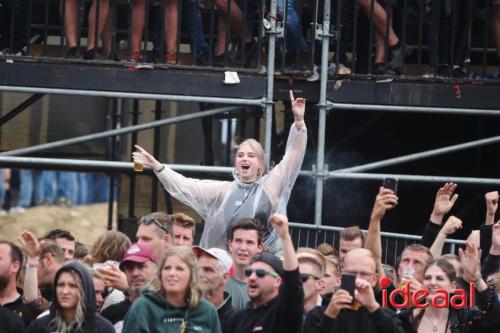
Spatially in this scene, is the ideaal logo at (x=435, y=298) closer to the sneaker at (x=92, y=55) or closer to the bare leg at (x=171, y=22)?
the bare leg at (x=171, y=22)

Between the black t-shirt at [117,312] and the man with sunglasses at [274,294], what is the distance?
0.80m

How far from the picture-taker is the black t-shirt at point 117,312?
34.6ft

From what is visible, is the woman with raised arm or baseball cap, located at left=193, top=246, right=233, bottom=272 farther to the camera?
the woman with raised arm

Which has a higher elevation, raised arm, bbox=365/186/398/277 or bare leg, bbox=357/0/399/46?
bare leg, bbox=357/0/399/46

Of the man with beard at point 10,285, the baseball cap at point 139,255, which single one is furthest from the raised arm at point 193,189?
the man with beard at point 10,285

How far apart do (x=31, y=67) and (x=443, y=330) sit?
15.9 ft

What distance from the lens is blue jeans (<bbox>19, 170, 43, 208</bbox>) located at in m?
24.8

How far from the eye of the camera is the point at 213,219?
11883 millimetres

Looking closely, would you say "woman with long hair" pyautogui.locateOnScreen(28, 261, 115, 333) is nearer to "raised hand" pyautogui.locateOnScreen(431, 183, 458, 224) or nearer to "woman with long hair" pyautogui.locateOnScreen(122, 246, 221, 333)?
"woman with long hair" pyautogui.locateOnScreen(122, 246, 221, 333)

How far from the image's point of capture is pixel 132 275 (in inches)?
420

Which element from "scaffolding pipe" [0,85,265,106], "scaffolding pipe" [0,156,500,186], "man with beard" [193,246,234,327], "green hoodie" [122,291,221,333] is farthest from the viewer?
"scaffolding pipe" [0,85,265,106]

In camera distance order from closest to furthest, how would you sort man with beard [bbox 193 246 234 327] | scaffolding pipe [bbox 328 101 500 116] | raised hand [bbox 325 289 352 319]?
raised hand [bbox 325 289 352 319], man with beard [bbox 193 246 234 327], scaffolding pipe [bbox 328 101 500 116]

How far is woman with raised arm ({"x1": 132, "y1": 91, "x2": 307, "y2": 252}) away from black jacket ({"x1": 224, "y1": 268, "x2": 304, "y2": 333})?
5.59ft

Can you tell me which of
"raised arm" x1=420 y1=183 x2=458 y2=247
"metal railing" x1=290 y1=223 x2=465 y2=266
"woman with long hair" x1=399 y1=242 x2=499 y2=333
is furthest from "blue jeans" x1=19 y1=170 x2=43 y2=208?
"woman with long hair" x1=399 y1=242 x2=499 y2=333
